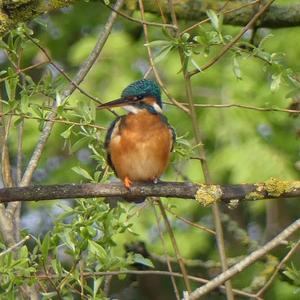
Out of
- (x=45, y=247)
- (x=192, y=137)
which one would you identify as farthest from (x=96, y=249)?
(x=192, y=137)

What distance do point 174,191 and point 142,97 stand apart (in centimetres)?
116

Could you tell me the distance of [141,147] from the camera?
4.48m

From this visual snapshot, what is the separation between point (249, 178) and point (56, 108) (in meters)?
2.91

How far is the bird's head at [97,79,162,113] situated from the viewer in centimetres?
457

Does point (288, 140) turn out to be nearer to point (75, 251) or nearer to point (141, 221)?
point (141, 221)

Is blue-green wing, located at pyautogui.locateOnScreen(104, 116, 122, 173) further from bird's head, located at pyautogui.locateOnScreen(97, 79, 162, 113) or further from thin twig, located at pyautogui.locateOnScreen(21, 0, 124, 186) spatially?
thin twig, located at pyautogui.locateOnScreen(21, 0, 124, 186)

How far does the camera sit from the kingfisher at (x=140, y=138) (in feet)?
14.4

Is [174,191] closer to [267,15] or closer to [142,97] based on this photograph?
[142,97]

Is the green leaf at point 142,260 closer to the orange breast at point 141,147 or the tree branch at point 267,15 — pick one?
the orange breast at point 141,147

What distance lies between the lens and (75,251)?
3.79m

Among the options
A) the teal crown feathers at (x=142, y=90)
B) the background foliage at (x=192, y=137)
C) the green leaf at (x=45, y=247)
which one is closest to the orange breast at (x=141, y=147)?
the teal crown feathers at (x=142, y=90)

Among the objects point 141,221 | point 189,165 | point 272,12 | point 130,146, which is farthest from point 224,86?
point 130,146

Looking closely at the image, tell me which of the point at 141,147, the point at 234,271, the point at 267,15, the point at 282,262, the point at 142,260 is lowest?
the point at 142,260

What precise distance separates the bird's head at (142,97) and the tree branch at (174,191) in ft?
3.12
